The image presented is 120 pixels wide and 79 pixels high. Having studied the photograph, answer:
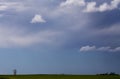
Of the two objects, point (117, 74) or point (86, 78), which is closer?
point (86, 78)

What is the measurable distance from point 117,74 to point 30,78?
2519 cm

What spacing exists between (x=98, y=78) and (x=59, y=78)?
8.57 metres

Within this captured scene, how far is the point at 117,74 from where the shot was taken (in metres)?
88.1

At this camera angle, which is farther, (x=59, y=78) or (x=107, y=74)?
(x=107, y=74)

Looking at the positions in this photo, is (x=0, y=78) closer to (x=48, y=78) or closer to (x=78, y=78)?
(x=48, y=78)

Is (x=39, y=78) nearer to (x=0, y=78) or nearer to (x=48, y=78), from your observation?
(x=48, y=78)

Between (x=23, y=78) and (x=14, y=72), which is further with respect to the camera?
(x=14, y=72)

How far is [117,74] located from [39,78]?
76.0 feet

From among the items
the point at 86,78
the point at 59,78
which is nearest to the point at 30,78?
the point at 59,78

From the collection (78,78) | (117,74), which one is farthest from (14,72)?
(117,74)

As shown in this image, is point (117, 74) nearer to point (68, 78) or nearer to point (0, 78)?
point (68, 78)

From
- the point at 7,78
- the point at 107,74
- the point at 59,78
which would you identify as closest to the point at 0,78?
the point at 7,78

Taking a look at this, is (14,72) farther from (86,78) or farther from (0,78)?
(86,78)

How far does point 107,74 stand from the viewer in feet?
290
